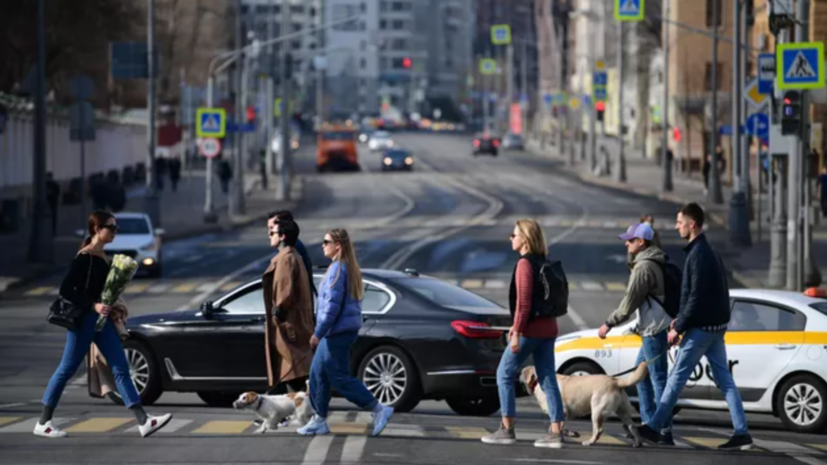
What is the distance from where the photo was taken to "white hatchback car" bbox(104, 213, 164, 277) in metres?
36.9

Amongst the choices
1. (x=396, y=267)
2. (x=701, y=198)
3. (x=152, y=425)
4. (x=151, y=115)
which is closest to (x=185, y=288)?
(x=396, y=267)

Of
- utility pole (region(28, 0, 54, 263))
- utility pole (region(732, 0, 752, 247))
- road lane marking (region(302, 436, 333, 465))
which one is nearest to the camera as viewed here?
road lane marking (region(302, 436, 333, 465))

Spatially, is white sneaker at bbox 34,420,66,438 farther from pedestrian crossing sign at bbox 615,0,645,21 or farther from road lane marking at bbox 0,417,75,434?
pedestrian crossing sign at bbox 615,0,645,21

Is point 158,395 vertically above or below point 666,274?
below

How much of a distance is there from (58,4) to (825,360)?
50218mm

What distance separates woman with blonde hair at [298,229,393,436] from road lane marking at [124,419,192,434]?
127cm

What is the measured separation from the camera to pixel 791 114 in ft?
96.4

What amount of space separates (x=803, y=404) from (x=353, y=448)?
4.97m

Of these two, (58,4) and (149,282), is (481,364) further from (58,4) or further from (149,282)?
(58,4)

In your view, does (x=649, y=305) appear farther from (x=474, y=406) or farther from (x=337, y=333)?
(x=474, y=406)

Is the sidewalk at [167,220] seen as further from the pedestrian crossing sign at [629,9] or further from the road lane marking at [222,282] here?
the pedestrian crossing sign at [629,9]

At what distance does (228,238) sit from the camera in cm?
5231

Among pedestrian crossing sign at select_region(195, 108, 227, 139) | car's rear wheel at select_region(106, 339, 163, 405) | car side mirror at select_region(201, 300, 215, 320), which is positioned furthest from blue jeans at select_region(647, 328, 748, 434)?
pedestrian crossing sign at select_region(195, 108, 227, 139)

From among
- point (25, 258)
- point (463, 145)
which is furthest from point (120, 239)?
point (463, 145)
